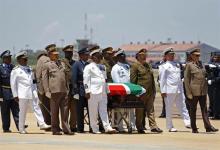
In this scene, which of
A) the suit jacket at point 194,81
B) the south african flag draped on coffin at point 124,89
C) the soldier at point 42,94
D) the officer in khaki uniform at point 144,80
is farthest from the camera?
the soldier at point 42,94

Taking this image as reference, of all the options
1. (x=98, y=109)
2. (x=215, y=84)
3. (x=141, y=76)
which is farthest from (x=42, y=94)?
(x=215, y=84)

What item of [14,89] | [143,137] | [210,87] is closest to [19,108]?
[14,89]

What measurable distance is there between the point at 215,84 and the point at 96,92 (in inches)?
289

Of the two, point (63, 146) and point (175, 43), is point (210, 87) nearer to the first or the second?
point (63, 146)

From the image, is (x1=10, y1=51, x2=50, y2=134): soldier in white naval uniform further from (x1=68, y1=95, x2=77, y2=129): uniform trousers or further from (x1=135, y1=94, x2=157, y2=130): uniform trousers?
(x1=135, y1=94, x2=157, y2=130): uniform trousers

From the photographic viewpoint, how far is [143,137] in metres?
18.5

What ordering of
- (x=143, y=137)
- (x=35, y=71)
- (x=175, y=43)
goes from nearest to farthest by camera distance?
(x=143, y=137), (x=35, y=71), (x=175, y=43)

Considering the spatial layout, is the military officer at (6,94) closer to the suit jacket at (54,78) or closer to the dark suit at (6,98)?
the dark suit at (6,98)

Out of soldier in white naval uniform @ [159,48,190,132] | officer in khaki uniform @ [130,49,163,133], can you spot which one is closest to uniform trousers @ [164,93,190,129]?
soldier in white naval uniform @ [159,48,190,132]

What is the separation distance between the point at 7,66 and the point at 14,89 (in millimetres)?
1003

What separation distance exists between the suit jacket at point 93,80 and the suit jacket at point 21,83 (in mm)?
1371

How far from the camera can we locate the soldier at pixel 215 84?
81.8ft

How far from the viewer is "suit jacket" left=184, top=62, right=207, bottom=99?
19.8 meters

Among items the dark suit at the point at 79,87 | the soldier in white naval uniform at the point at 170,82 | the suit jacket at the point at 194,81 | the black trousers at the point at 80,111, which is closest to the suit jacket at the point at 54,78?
the dark suit at the point at 79,87
